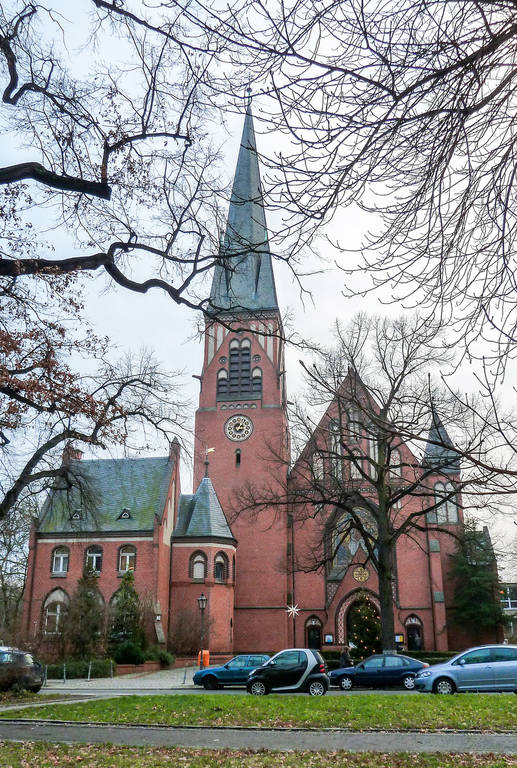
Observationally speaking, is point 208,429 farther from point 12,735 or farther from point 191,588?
point 12,735

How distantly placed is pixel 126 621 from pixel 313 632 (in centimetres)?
1146

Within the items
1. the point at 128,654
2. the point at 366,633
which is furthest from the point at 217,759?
the point at 366,633

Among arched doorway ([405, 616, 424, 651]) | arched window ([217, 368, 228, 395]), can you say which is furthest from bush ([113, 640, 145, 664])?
arched window ([217, 368, 228, 395])

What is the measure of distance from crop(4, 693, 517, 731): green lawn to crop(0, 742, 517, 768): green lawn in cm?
228

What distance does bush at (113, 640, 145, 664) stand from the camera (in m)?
30.3

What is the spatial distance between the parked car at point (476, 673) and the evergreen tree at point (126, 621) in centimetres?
1800

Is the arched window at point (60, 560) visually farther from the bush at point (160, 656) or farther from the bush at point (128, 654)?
the bush at point (128, 654)

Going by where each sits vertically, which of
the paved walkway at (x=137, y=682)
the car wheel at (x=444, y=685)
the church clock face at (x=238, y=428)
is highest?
the church clock face at (x=238, y=428)

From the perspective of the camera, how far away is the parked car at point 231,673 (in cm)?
2069

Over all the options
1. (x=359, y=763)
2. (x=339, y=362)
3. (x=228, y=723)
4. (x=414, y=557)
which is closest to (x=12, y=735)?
(x=228, y=723)

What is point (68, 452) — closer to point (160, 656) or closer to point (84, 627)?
point (84, 627)

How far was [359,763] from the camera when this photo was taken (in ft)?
24.0

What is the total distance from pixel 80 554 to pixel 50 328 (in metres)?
29.8

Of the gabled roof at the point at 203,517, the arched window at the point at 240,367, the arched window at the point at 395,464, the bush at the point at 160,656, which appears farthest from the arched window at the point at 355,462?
the bush at the point at 160,656
